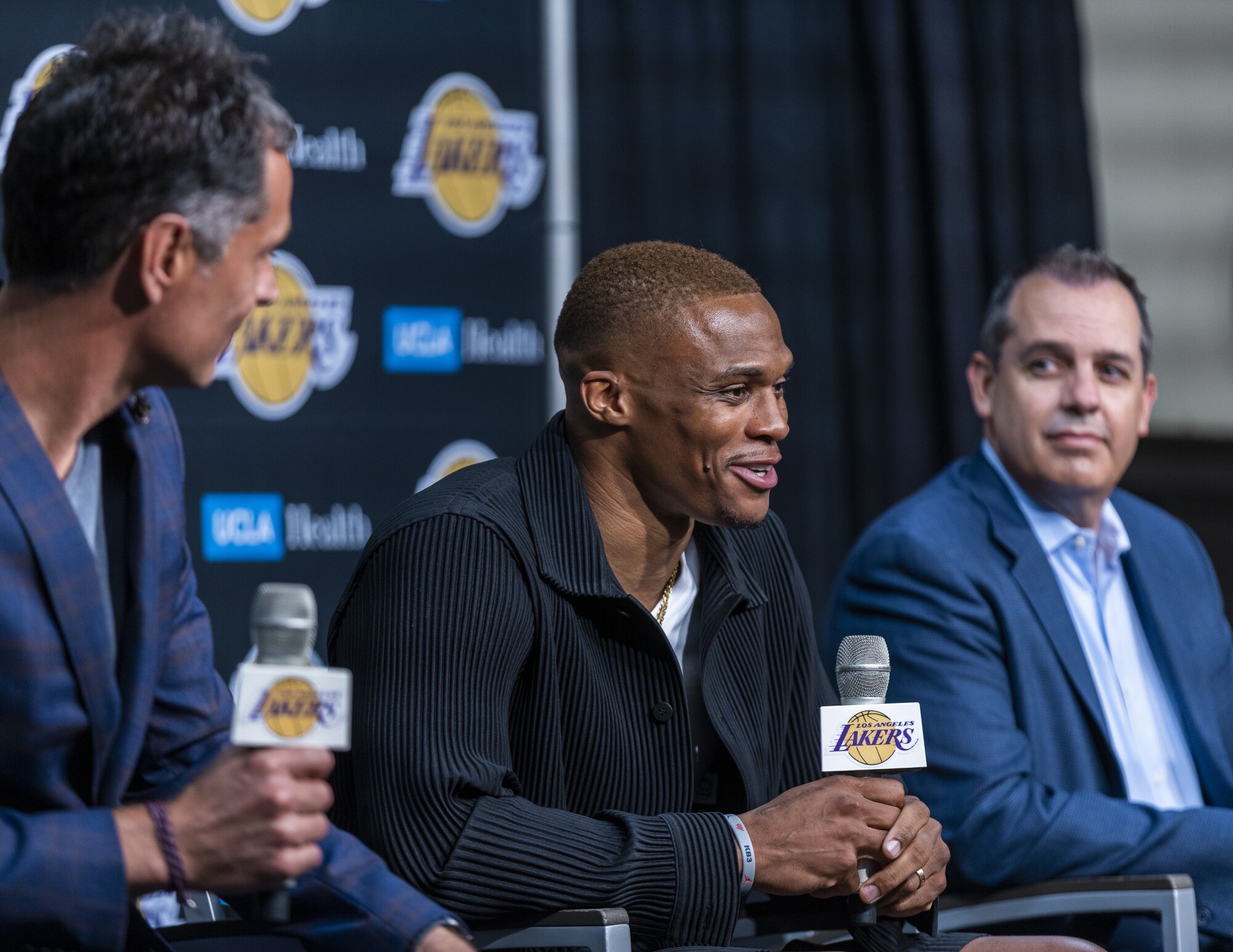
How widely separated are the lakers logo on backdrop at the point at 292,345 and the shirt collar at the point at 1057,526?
1.51 metres

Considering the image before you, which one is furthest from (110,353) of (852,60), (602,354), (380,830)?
(852,60)

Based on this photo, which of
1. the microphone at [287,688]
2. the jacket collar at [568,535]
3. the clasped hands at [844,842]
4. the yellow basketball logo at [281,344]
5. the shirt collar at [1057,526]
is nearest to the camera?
the microphone at [287,688]

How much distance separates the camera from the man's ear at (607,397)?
211cm

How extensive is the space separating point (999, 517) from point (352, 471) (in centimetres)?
151

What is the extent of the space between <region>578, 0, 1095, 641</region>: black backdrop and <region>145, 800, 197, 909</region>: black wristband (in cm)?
280

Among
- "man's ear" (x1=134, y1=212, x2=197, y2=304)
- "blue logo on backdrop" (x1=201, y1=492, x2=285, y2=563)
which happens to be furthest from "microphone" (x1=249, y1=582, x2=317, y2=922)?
"blue logo on backdrop" (x1=201, y1=492, x2=285, y2=563)

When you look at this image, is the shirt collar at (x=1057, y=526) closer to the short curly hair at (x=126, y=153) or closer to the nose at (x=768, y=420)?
the nose at (x=768, y=420)

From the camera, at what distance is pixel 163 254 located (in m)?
1.37

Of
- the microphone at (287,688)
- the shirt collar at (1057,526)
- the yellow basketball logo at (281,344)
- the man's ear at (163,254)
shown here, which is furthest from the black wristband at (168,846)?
the yellow basketball logo at (281,344)

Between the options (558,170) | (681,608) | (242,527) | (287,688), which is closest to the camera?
(287,688)

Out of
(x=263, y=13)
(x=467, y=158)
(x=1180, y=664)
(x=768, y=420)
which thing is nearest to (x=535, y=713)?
(x=768, y=420)

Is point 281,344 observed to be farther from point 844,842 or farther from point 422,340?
point 844,842

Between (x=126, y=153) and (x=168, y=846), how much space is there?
0.64 meters

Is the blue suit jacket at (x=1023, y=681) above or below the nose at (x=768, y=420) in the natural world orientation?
below
